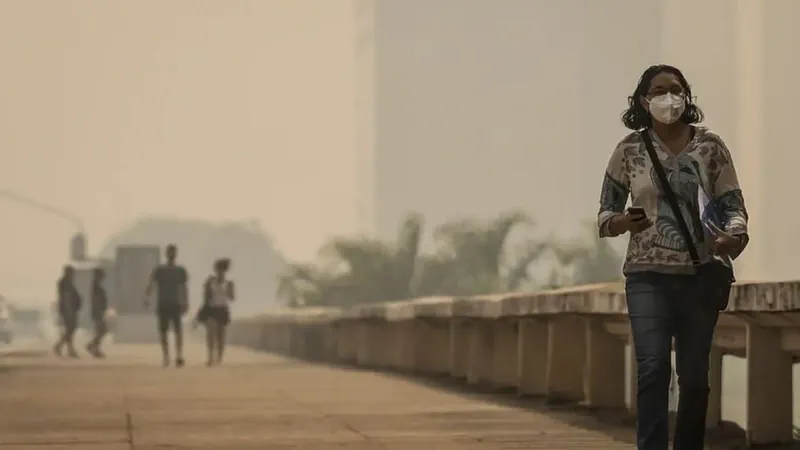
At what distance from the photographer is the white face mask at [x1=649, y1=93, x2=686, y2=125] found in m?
7.91

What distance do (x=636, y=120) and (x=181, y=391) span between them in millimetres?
11105

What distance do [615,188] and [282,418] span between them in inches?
243

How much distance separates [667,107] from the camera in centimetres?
790

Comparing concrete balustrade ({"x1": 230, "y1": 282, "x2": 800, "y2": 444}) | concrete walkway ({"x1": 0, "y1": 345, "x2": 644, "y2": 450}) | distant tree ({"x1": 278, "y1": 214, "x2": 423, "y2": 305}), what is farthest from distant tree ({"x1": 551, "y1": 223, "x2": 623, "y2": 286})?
concrete walkway ({"x1": 0, "y1": 345, "x2": 644, "y2": 450})

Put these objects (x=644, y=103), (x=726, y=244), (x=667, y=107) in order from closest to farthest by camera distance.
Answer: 1. (x=726, y=244)
2. (x=667, y=107)
3. (x=644, y=103)

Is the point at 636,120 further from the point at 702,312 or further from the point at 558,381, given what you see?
the point at 558,381

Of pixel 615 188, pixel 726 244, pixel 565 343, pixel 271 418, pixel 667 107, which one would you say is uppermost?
pixel 667 107

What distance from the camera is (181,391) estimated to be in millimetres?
18641

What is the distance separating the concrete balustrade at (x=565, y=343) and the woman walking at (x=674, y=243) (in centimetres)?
118

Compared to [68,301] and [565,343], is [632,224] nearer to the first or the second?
[565,343]

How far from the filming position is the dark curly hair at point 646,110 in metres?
8.05

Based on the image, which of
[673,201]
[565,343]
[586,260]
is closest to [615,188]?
[673,201]

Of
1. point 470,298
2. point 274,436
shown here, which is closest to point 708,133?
point 274,436

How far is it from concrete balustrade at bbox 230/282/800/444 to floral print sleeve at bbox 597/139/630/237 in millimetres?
1289
